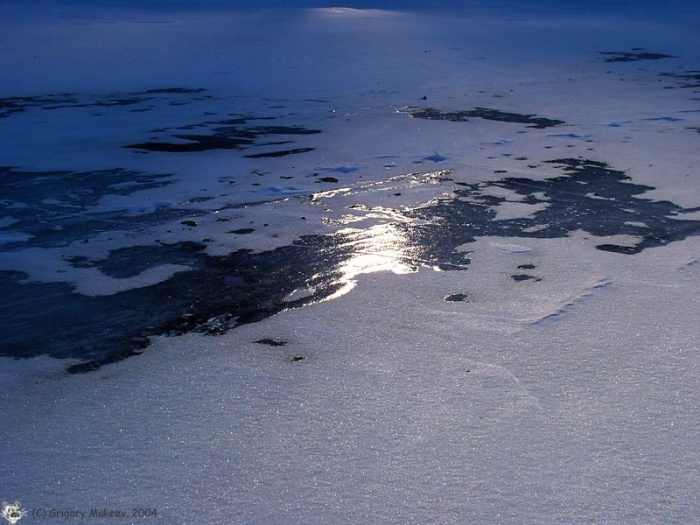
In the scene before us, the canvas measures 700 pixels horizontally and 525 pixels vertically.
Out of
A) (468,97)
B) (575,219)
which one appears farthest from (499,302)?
(468,97)

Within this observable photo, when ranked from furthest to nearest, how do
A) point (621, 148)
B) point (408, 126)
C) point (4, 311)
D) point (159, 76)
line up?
point (159, 76) < point (408, 126) < point (621, 148) < point (4, 311)

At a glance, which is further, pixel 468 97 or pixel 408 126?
pixel 468 97

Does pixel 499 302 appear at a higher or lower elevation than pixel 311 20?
lower

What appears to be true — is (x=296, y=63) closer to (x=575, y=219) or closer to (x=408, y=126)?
(x=408, y=126)

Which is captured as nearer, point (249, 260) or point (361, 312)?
point (361, 312)

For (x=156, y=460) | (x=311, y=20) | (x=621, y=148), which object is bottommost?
(x=156, y=460)

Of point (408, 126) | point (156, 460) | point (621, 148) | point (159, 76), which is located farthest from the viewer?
point (159, 76)

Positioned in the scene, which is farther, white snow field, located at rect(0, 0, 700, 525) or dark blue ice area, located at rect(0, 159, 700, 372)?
dark blue ice area, located at rect(0, 159, 700, 372)
